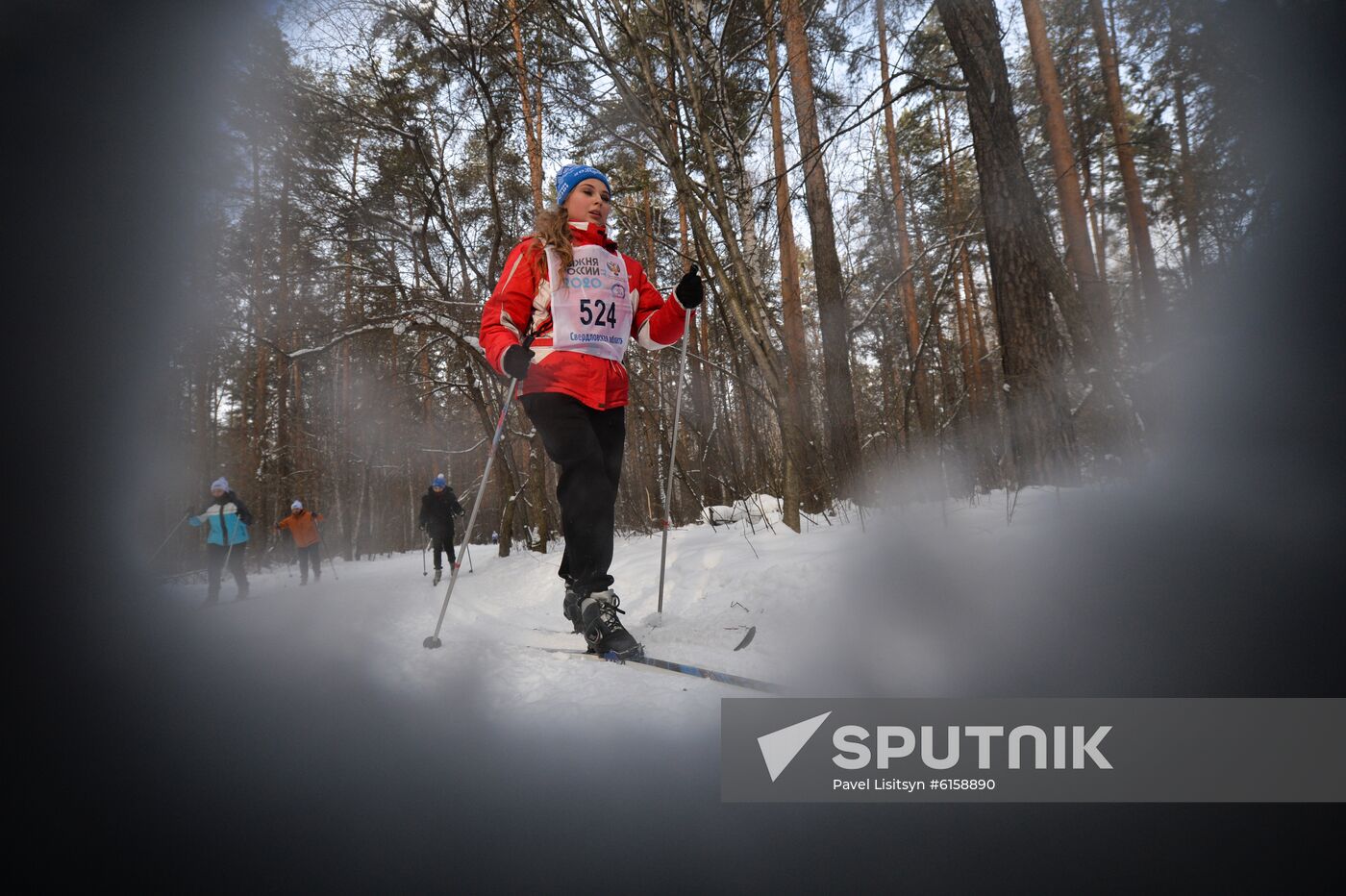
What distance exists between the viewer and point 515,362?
187cm

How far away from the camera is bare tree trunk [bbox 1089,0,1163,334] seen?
1415 millimetres

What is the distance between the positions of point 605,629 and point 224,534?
1.03 m

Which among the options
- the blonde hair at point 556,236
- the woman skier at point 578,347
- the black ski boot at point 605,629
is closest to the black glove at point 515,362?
the woman skier at point 578,347

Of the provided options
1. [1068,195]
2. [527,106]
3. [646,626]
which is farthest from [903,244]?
[527,106]

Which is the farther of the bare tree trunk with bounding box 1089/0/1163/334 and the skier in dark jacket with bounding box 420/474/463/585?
the skier in dark jacket with bounding box 420/474/463/585

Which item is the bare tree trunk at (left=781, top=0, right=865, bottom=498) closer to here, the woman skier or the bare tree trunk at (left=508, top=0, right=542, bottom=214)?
the woman skier

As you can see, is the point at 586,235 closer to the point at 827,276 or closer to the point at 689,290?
the point at 689,290

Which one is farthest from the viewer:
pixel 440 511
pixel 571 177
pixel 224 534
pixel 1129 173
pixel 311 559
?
pixel 440 511

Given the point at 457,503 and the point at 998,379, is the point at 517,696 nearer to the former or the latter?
the point at 998,379

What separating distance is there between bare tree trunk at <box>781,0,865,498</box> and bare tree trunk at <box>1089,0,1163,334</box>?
1627mm

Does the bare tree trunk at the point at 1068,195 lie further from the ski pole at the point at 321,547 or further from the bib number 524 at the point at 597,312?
the ski pole at the point at 321,547

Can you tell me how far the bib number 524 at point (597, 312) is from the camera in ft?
6.91

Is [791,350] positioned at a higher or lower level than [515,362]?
higher

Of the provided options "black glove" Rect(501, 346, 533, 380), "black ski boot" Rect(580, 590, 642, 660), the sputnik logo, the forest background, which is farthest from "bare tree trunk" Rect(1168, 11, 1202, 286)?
"black glove" Rect(501, 346, 533, 380)
